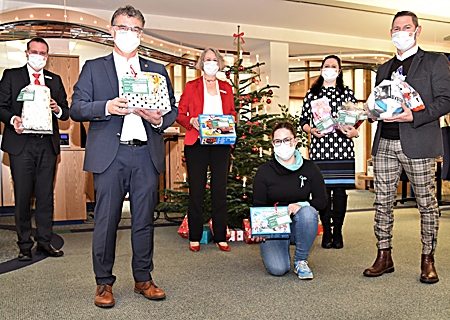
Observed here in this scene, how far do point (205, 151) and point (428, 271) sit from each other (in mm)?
1973

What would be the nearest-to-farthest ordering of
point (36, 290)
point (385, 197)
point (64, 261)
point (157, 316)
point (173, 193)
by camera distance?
point (157, 316) → point (36, 290) → point (385, 197) → point (64, 261) → point (173, 193)

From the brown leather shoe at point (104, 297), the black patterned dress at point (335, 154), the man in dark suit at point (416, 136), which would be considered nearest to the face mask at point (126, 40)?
the brown leather shoe at point (104, 297)

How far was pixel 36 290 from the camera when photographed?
318cm

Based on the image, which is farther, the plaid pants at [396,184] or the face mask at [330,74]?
the face mask at [330,74]

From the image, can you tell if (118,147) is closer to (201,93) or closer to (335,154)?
(201,93)

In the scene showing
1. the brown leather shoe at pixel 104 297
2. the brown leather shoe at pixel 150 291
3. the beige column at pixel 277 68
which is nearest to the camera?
the brown leather shoe at pixel 104 297

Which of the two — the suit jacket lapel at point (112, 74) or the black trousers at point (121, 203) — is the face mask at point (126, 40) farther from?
the black trousers at point (121, 203)

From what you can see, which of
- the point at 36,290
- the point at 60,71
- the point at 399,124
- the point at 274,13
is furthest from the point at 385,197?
the point at 274,13

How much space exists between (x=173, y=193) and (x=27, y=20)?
411 cm

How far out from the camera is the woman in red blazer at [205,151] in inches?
169

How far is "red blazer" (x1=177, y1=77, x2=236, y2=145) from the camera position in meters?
4.29

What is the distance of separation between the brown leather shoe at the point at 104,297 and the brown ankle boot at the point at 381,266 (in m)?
1.69

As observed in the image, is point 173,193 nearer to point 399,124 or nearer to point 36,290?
point 36,290

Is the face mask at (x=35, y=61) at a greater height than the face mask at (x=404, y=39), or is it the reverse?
the face mask at (x=35, y=61)
